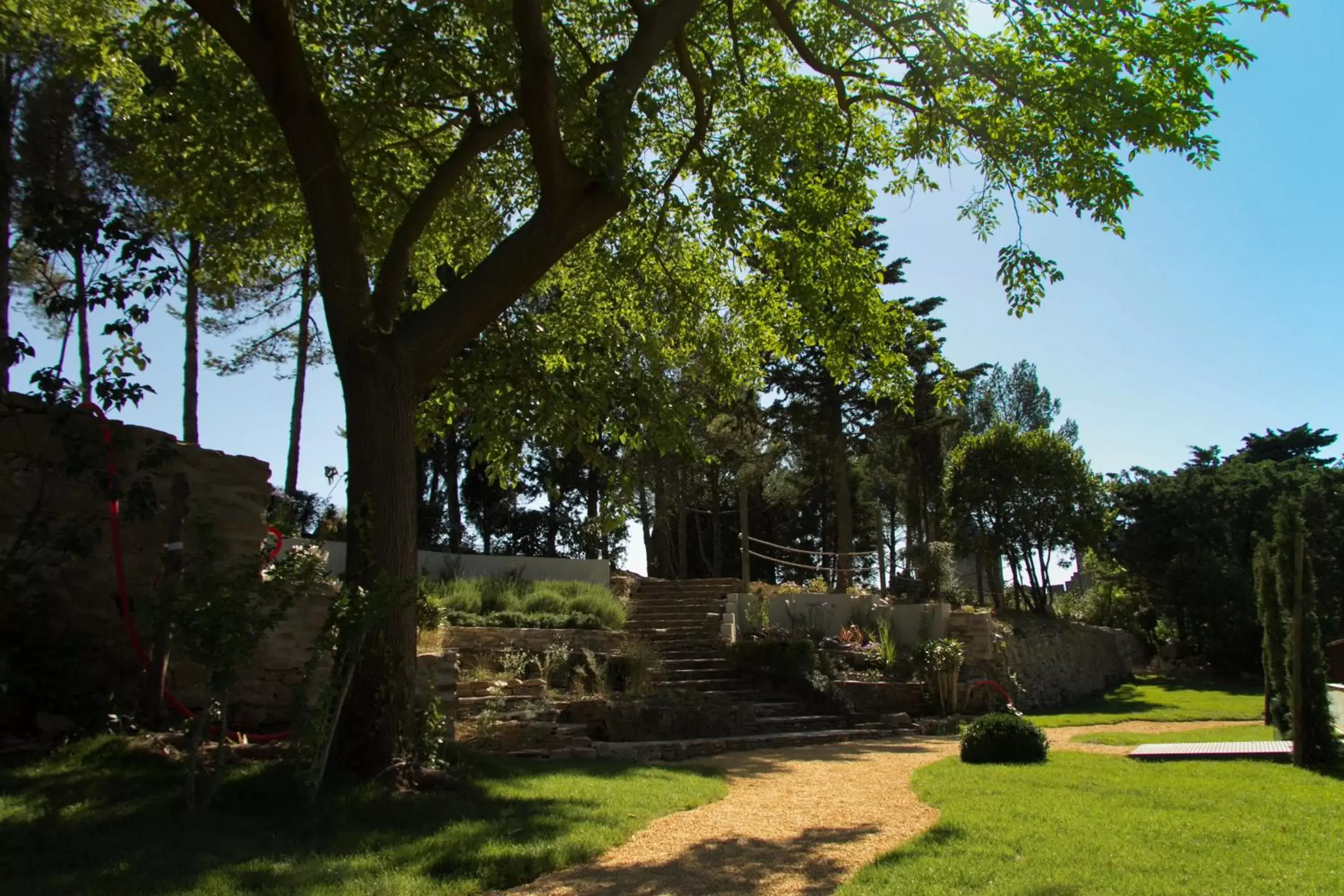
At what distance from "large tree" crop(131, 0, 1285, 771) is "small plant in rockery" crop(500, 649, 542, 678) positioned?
461cm

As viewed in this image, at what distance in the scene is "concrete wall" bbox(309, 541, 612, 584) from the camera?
15246mm

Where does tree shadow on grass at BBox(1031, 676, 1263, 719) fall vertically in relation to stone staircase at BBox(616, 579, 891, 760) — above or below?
below

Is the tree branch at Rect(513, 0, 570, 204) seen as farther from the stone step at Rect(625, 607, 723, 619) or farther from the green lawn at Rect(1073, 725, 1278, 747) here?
the stone step at Rect(625, 607, 723, 619)

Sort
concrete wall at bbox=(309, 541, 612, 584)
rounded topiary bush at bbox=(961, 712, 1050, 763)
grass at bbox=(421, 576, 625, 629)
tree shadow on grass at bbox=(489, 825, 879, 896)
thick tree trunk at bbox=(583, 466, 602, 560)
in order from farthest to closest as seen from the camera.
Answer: thick tree trunk at bbox=(583, 466, 602, 560) < concrete wall at bbox=(309, 541, 612, 584) < grass at bbox=(421, 576, 625, 629) < rounded topiary bush at bbox=(961, 712, 1050, 763) < tree shadow on grass at bbox=(489, 825, 879, 896)

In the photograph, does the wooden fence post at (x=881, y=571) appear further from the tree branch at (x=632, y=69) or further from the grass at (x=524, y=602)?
the tree branch at (x=632, y=69)

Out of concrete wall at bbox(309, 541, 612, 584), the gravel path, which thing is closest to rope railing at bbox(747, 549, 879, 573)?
concrete wall at bbox(309, 541, 612, 584)

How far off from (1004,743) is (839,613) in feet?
26.0

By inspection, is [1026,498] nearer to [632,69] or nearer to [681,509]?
[681,509]

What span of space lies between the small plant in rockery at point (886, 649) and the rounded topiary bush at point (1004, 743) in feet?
18.6

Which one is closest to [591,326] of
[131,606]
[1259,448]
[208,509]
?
[208,509]

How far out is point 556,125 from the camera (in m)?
6.48

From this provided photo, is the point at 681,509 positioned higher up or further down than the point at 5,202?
further down

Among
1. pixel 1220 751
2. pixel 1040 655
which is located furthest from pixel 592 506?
pixel 1220 751

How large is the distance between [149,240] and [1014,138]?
7.01 meters
